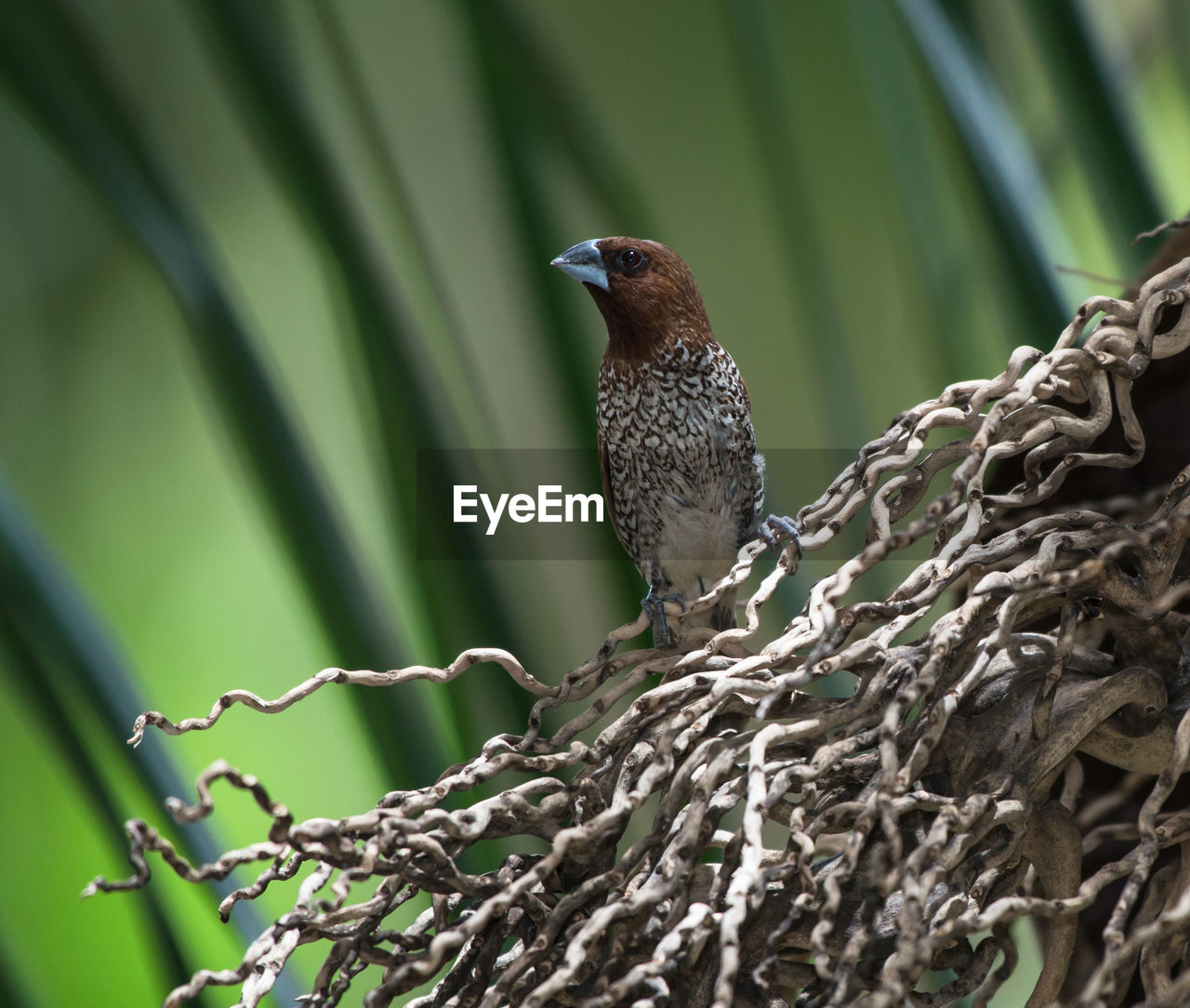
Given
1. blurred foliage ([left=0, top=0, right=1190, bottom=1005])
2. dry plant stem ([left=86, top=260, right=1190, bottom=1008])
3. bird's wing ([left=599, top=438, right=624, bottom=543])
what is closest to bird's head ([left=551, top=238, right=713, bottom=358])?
bird's wing ([left=599, top=438, right=624, bottom=543])

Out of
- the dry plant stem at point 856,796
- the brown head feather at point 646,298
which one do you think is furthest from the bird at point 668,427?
the dry plant stem at point 856,796

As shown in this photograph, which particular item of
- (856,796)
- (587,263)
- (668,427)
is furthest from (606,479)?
(856,796)

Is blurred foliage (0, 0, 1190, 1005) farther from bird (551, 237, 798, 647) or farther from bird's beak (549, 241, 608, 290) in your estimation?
bird's beak (549, 241, 608, 290)

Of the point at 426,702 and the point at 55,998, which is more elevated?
the point at 426,702

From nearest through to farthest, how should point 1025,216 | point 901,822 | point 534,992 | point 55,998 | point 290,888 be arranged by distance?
1. point 534,992
2. point 901,822
3. point 55,998
4. point 290,888
5. point 1025,216

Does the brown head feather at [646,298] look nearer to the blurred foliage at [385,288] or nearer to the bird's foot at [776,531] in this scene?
the bird's foot at [776,531]

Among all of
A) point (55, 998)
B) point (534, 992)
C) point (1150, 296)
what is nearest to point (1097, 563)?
point (1150, 296)

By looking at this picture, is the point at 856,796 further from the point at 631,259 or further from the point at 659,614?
the point at 631,259

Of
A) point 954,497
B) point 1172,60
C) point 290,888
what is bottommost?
point 290,888

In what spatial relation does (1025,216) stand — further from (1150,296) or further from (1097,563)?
(1097,563)
